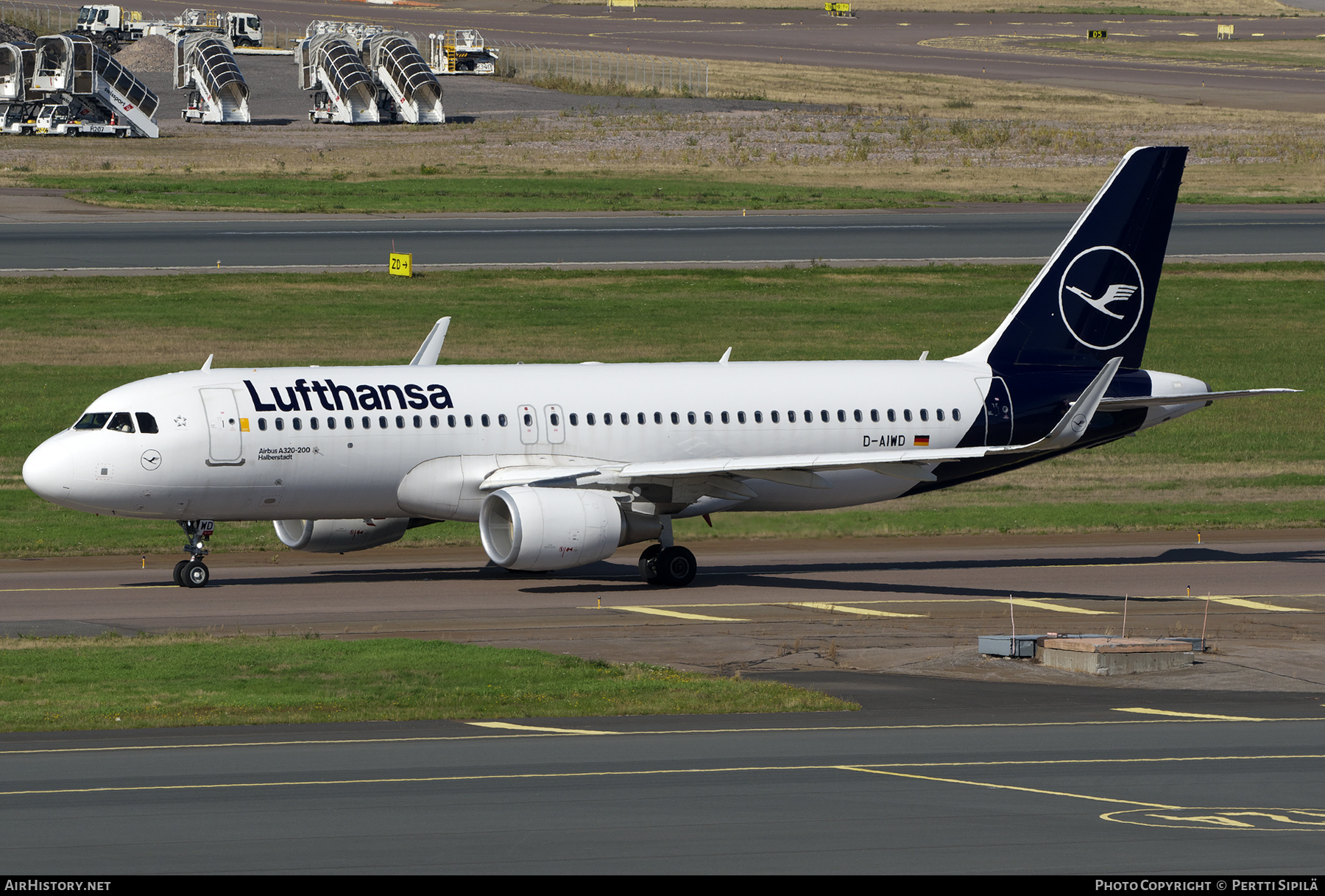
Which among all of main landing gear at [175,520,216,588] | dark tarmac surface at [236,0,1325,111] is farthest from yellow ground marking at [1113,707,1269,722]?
dark tarmac surface at [236,0,1325,111]

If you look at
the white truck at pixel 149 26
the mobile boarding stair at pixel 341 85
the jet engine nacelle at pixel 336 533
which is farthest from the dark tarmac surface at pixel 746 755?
the white truck at pixel 149 26

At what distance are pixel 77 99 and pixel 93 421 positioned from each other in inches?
3802

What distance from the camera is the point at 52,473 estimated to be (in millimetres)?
37562

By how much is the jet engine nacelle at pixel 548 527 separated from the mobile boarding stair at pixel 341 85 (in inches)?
4078

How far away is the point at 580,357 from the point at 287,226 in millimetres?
30256

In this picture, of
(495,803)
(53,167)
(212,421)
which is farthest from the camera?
(53,167)

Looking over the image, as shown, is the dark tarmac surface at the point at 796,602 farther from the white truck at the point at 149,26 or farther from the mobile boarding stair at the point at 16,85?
the white truck at the point at 149,26

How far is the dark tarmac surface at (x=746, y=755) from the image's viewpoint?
1791cm

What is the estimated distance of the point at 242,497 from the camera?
1513 inches

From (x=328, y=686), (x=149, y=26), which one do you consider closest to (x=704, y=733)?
(x=328, y=686)

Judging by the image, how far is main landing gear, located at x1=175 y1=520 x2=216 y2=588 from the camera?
39.1 meters

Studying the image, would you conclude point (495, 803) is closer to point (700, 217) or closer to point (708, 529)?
point (708, 529)

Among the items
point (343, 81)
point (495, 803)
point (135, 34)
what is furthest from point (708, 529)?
point (135, 34)

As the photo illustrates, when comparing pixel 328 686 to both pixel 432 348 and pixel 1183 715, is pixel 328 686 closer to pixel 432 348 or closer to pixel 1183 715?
pixel 1183 715
